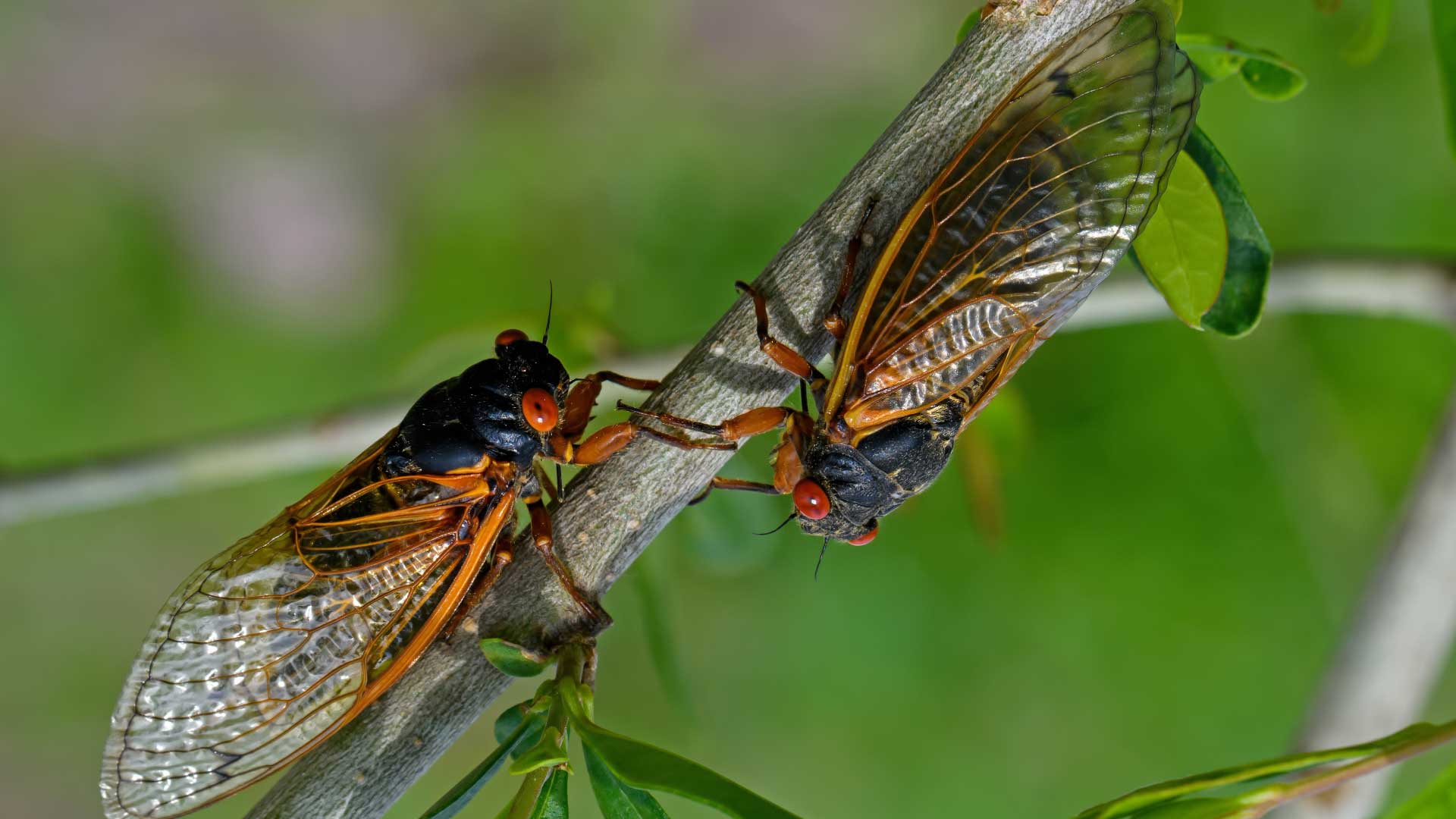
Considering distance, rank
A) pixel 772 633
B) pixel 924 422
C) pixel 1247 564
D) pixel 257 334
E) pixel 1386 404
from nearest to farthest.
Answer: pixel 924 422 → pixel 1386 404 → pixel 1247 564 → pixel 772 633 → pixel 257 334

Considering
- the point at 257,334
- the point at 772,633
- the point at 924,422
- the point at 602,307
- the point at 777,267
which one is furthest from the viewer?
the point at 257,334

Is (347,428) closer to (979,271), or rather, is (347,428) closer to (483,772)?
(483,772)

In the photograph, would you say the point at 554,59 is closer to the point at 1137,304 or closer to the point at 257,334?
the point at 257,334

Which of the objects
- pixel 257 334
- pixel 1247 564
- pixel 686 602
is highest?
pixel 257 334

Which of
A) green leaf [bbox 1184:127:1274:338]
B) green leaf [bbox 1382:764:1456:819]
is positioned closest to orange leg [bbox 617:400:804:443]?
green leaf [bbox 1184:127:1274:338]

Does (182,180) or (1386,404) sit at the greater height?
(182,180)

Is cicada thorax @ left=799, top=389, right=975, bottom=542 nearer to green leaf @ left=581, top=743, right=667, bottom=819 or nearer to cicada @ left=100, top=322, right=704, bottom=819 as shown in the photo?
cicada @ left=100, top=322, right=704, bottom=819

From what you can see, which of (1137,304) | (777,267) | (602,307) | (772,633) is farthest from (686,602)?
(777,267)
